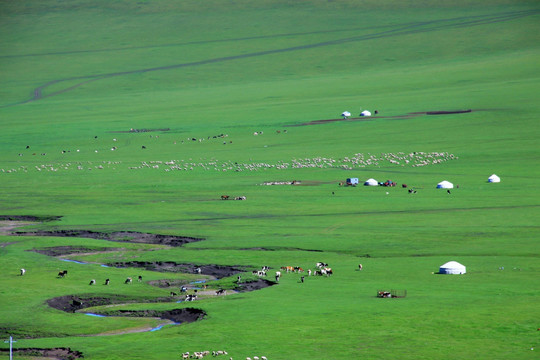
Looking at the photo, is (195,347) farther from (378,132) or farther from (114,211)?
(378,132)

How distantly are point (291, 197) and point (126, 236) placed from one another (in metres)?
21.4

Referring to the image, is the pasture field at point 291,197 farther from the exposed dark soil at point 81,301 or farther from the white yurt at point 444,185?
the white yurt at point 444,185

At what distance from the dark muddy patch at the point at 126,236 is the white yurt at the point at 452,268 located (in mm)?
20909

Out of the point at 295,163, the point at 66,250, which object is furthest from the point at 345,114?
the point at 66,250

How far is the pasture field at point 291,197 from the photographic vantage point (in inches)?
1722

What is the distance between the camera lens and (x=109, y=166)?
114 metres

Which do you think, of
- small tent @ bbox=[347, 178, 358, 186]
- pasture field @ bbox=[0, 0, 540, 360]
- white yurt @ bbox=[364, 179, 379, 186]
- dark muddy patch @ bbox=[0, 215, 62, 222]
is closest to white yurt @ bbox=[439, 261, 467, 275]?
pasture field @ bbox=[0, 0, 540, 360]

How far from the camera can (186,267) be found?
60.2m

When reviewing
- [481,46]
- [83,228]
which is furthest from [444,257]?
[481,46]

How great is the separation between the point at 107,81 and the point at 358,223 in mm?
126218

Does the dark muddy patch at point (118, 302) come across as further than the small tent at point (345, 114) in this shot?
No

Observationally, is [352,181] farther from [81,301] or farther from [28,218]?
[81,301]

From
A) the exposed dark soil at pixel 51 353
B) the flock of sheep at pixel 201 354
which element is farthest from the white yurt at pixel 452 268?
the exposed dark soil at pixel 51 353

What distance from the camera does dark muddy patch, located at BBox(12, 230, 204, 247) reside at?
225 ft
